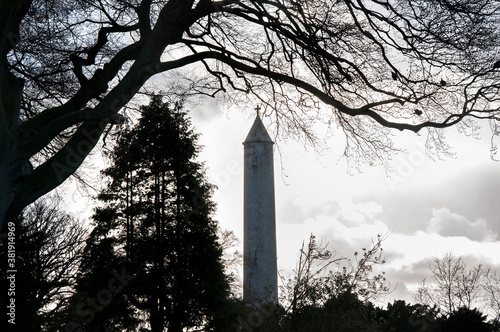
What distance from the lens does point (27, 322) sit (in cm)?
1445

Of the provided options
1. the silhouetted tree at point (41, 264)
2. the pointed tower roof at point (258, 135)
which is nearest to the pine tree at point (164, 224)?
the silhouetted tree at point (41, 264)

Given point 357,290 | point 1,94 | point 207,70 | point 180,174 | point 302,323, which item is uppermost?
point 180,174

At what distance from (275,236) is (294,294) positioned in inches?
981

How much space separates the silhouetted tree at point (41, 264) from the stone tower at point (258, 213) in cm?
1617

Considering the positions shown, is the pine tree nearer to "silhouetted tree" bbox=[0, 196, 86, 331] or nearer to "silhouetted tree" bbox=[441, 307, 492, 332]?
"silhouetted tree" bbox=[0, 196, 86, 331]

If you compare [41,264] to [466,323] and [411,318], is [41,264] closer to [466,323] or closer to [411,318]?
[411,318]

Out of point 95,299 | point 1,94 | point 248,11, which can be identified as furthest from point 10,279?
point 248,11

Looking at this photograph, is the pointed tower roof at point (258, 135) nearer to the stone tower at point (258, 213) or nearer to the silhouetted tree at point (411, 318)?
the stone tower at point (258, 213)

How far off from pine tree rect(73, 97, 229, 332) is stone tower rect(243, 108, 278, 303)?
14361 mm

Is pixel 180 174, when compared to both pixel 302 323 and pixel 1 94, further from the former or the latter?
pixel 1 94

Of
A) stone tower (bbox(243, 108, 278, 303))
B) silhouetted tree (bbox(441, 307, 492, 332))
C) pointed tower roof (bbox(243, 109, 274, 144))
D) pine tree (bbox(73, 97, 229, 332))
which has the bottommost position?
silhouetted tree (bbox(441, 307, 492, 332))

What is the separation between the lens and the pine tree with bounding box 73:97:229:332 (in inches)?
740

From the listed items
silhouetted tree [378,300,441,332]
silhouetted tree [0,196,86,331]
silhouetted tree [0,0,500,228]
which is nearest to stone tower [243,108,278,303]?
silhouetted tree [378,300,441,332]

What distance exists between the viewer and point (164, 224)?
2025 cm
